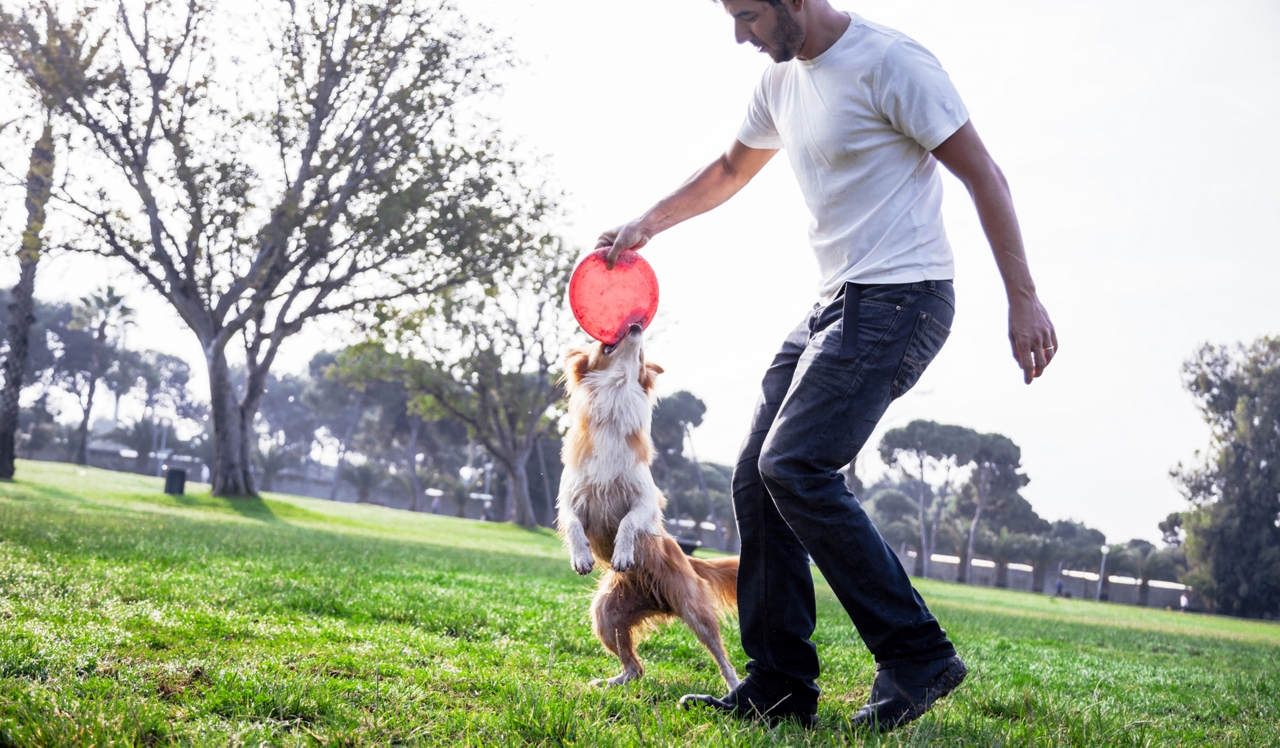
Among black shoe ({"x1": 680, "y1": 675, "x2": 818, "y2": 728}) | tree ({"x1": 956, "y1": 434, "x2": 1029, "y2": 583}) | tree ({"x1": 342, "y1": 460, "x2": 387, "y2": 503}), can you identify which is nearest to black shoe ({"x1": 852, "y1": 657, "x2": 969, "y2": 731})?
black shoe ({"x1": 680, "y1": 675, "x2": 818, "y2": 728})

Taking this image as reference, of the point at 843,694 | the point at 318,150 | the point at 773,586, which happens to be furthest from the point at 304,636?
the point at 318,150

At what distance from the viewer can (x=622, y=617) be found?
13.2ft

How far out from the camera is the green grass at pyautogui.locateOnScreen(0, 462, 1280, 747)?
2455 mm

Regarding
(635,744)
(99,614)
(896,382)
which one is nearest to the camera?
(635,744)

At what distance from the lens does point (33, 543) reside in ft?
21.8

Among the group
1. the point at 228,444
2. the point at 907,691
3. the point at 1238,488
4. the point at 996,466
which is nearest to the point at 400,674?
the point at 907,691

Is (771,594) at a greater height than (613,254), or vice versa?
(613,254)

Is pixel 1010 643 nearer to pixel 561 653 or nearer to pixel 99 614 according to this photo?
pixel 561 653

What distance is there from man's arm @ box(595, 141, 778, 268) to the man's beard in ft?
2.87

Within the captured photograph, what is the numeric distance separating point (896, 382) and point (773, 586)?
898mm

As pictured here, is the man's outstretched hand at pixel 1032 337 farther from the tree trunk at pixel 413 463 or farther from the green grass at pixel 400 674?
Answer: the tree trunk at pixel 413 463

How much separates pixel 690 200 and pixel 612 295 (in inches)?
28.2

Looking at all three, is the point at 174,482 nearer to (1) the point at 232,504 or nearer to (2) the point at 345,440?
(1) the point at 232,504

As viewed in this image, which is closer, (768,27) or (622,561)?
(768,27)
